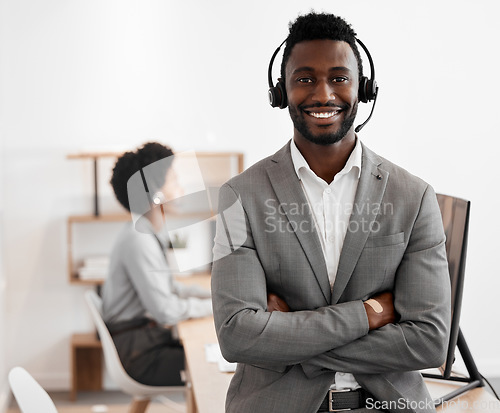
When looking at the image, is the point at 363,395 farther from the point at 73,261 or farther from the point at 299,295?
the point at 73,261

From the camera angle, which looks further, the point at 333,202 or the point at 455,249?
the point at 455,249

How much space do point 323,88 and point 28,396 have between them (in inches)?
33.4

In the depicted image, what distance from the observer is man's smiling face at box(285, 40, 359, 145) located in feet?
4.17

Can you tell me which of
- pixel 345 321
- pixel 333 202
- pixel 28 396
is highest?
pixel 333 202

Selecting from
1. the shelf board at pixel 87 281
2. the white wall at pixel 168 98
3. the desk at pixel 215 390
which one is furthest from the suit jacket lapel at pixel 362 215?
the shelf board at pixel 87 281

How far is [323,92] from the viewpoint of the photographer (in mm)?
1262

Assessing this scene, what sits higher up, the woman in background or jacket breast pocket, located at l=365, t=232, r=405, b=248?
jacket breast pocket, located at l=365, t=232, r=405, b=248

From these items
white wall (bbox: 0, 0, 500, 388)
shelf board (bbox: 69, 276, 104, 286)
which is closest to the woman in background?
shelf board (bbox: 69, 276, 104, 286)

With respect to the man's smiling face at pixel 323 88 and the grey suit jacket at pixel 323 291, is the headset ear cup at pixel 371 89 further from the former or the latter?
the grey suit jacket at pixel 323 291

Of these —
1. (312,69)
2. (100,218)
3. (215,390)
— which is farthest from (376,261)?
(100,218)

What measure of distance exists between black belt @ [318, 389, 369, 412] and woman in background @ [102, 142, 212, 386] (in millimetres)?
1278

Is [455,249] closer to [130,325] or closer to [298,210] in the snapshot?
[298,210]

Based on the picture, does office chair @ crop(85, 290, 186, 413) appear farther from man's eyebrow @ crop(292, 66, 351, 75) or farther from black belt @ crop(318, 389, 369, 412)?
man's eyebrow @ crop(292, 66, 351, 75)

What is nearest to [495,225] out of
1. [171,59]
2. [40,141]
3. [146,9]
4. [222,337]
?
[171,59]
